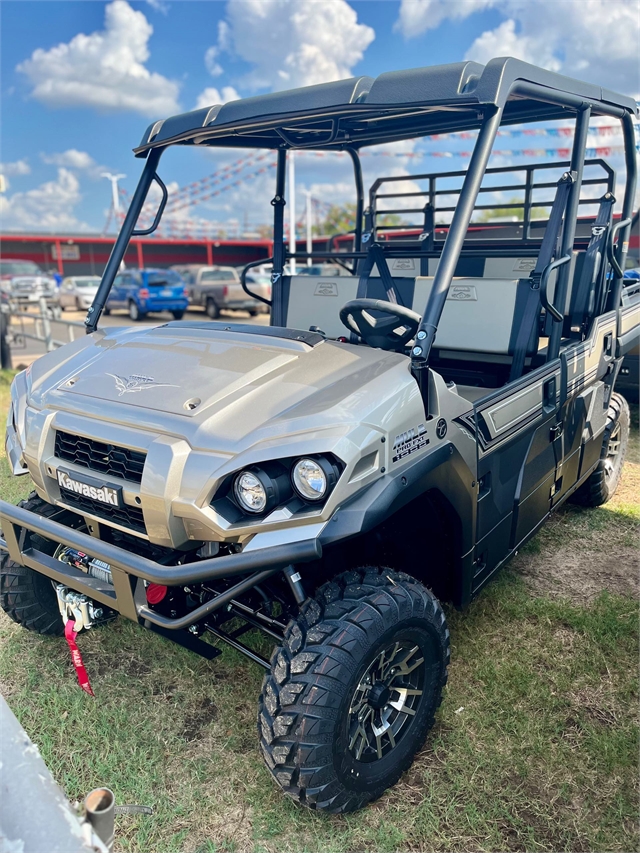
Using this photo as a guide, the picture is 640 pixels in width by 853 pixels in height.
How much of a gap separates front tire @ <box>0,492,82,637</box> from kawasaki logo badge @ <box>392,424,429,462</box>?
4.77ft

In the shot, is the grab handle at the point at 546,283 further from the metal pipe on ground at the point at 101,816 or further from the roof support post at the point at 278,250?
the metal pipe on ground at the point at 101,816

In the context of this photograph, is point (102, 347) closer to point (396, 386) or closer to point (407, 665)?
point (396, 386)

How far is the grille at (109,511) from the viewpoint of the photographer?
2088mm

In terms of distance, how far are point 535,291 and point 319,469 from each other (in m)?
1.75

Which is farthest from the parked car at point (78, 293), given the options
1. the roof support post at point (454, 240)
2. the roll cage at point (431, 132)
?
the roof support post at point (454, 240)

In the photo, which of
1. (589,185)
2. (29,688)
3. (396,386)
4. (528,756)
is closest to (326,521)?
(396,386)

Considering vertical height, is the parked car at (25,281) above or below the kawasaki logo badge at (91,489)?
below

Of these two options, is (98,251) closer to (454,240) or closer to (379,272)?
(379,272)

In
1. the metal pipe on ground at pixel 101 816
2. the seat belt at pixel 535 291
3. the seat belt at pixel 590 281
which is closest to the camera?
the metal pipe on ground at pixel 101 816

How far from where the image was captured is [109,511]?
2.19 m

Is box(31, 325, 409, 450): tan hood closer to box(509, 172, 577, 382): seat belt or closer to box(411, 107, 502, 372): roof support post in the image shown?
box(411, 107, 502, 372): roof support post

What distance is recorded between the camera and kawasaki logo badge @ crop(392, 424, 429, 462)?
204 cm

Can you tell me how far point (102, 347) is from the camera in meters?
2.73

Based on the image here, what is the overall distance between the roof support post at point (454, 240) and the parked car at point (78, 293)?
24107 mm
